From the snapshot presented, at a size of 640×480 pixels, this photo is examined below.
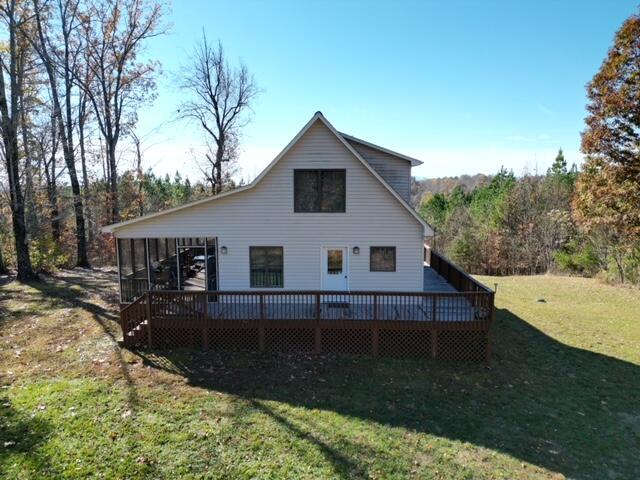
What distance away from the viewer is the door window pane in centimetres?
1170

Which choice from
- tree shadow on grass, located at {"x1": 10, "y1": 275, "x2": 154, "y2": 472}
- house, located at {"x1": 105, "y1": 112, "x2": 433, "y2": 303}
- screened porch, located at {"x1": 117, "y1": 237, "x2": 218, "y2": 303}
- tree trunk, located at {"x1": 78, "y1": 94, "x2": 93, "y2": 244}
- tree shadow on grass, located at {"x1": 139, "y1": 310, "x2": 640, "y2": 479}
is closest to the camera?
tree shadow on grass, located at {"x1": 139, "y1": 310, "x2": 640, "y2": 479}

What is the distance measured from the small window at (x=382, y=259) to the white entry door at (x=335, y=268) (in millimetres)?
817

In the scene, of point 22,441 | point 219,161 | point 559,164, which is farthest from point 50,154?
point 559,164

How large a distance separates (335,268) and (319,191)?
8.14 ft

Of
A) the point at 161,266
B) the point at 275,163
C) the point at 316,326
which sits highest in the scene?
the point at 275,163

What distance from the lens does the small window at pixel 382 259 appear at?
11555mm

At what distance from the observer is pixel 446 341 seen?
10.4 metres

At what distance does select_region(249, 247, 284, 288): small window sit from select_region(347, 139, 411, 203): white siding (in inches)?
184

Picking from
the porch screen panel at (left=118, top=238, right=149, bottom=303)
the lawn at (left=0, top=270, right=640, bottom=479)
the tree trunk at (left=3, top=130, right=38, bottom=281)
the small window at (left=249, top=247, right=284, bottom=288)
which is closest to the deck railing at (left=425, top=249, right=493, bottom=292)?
the lawn at (left=0, top=270, right=640, bottom=479)

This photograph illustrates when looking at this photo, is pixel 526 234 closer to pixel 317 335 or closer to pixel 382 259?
pixel 382 259

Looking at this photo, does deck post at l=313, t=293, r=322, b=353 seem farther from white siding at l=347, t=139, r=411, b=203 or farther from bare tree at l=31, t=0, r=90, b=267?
bare tree at l=31, t=0, r=90, b=267

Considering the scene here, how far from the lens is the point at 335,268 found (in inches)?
461

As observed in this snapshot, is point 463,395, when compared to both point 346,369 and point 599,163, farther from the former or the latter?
point 599,163

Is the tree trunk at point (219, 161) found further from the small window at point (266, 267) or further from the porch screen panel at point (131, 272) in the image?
the small window at point (266, 267)
